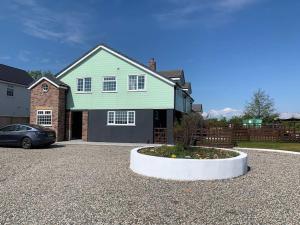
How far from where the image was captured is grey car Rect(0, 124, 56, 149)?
18734 mm

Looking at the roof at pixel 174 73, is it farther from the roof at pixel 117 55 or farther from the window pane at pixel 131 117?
the window pane at pixel 131 117

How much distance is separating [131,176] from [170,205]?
3335 mm

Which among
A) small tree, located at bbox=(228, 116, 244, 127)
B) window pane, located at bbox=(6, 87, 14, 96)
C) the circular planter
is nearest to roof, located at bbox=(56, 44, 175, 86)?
small tree, located at bbox=(228, 116, 244, 127)

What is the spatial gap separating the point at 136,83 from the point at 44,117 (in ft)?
27.0

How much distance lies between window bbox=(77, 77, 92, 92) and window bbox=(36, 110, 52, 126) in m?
3.17

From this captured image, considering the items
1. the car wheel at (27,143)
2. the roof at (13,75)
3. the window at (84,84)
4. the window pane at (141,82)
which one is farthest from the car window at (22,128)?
the roof at (13,75)

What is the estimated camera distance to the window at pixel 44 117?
25.4 m

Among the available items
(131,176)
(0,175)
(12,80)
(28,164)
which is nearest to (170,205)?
(131,176)

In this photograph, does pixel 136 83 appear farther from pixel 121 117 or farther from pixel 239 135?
pixel 239 135

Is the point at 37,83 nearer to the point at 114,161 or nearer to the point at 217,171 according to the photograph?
the point at 114,161

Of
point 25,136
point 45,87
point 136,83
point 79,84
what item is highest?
point 79,84

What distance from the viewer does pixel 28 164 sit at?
1220 centimetres

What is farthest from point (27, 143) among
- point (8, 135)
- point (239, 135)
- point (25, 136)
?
point (239, 135)

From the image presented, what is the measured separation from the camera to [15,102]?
1329 inches
